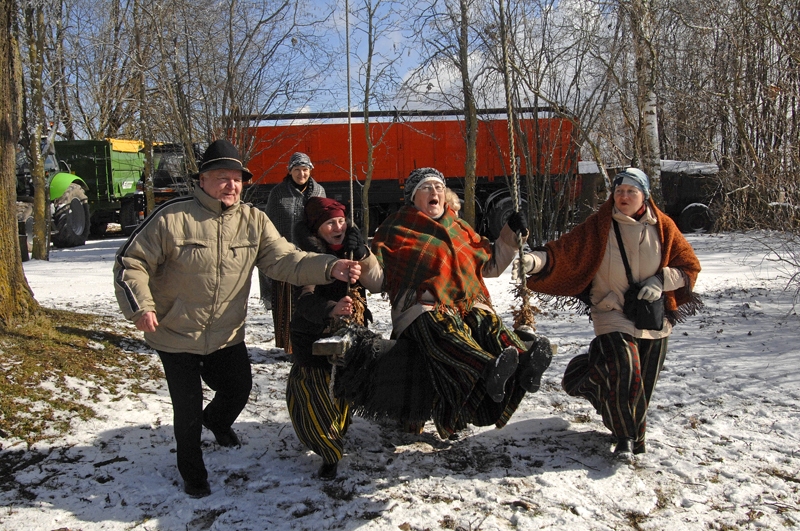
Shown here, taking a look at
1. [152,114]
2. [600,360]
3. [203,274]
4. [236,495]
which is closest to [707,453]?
[600,360]

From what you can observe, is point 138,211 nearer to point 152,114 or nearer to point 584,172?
point 152,114

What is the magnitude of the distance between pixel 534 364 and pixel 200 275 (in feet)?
5.15

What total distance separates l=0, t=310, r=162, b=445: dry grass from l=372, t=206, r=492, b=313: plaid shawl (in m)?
1.94

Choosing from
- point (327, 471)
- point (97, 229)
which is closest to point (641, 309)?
point (327, 471)

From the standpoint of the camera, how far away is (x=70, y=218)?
14164mm

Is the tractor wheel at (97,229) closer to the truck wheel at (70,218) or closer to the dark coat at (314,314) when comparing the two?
the truck wheel at (70,218)

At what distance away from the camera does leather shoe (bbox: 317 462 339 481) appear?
3080 mm

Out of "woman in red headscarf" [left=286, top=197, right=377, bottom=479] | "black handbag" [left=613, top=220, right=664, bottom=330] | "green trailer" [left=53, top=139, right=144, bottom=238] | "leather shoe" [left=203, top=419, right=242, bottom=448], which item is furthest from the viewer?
"green trailer" [left=53, top=139, right=144, bottom=238]

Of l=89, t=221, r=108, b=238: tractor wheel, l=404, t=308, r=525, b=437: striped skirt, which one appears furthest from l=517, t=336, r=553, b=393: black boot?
l=89, t=221, r=108, b=238: tractor wheel

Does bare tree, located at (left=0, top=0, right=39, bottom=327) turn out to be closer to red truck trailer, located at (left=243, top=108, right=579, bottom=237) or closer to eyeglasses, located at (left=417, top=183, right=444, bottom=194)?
eyeglasses, located at (left=417, top=183, right=444, bottom=194)

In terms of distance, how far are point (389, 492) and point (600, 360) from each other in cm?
127

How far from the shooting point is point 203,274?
2.91 metres

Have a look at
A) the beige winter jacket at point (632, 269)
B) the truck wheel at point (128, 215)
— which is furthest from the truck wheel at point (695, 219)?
the truck wheel at point (128, 215)

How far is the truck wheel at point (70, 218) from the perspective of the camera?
545 inches
